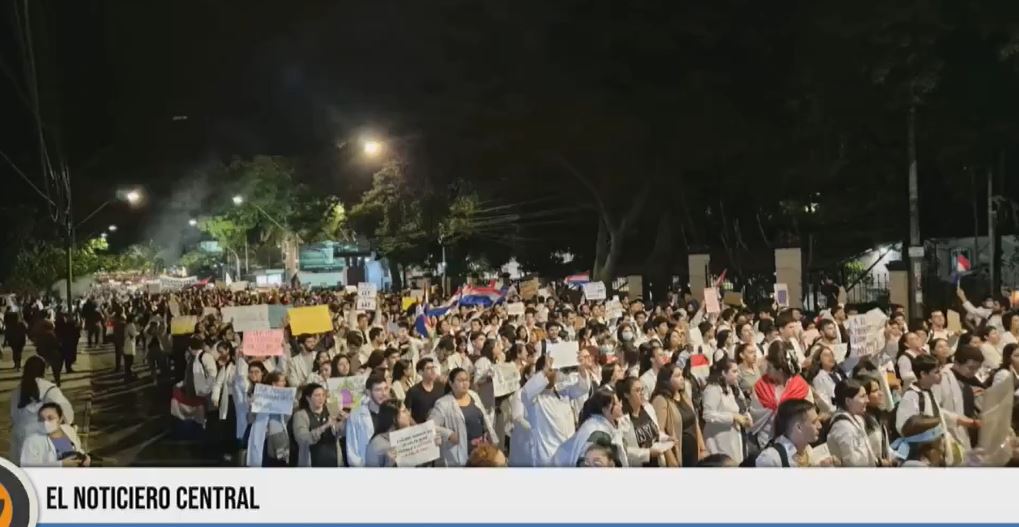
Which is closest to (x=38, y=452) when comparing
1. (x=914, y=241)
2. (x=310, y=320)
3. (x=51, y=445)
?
(x=51, y=445)

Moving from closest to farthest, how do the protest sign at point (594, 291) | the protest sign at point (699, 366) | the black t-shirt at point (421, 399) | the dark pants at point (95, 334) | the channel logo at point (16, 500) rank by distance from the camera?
the channel logo at point (16, 500) < the black t-shirt at point (421, 399) < the protest sign at point (699, 366) < the protest sign at point (594, 291) < the dark pants at point (95, 334)

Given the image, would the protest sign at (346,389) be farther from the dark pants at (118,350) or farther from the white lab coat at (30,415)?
the dark pants at (118,350)

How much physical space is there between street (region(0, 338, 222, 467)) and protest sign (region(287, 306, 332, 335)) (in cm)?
177

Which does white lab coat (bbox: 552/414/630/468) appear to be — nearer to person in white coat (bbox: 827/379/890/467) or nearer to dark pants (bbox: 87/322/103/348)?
person in white coat (bbox: 827/379/890/467)

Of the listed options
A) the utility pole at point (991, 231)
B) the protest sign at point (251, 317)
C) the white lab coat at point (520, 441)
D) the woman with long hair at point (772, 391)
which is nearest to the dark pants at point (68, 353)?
the protest sign at point (251, 317)

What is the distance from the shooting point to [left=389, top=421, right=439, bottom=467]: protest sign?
7031 millimetres

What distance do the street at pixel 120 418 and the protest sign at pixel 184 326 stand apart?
1.18m

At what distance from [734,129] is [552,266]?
12.0m

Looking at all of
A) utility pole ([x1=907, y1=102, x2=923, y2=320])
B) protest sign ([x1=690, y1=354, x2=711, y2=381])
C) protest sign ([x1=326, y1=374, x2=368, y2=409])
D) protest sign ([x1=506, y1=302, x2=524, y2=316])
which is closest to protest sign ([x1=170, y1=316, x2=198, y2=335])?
protest sign ([x1=506, y1=302, x2=524, y2=316])

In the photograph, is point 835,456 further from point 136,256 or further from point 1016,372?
point 136,256

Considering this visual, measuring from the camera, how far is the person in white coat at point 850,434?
6.55 metres

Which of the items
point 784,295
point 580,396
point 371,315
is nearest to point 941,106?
point 784,295

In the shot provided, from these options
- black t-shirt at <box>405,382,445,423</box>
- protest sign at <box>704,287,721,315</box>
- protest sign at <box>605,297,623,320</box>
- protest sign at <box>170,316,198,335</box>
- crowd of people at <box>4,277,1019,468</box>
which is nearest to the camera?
crowd of people at <box>4,277,1019,468</box>

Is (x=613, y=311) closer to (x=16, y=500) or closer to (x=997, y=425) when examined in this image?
(x=997, y=425)
